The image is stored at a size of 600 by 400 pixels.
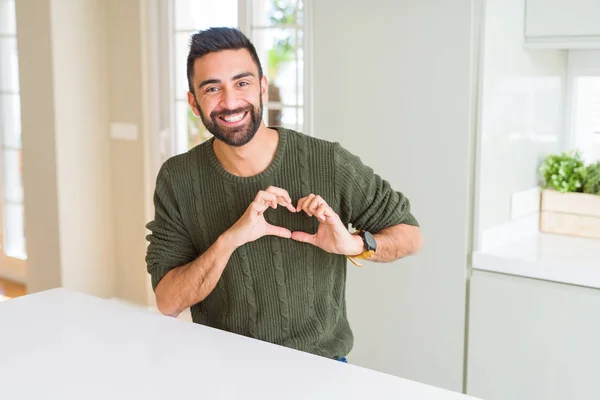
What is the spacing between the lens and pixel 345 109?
3102 mm

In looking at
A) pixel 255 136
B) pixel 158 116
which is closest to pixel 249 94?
pixel 255 136

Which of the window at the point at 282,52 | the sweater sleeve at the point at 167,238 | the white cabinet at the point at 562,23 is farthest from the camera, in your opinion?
the window at the point at 282,52

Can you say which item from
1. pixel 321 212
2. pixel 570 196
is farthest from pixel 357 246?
pixel 570 196

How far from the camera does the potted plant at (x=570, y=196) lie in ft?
9.94

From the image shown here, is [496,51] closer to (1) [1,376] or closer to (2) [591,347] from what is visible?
(2) [591,347]

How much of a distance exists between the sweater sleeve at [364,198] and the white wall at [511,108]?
2.75 feet

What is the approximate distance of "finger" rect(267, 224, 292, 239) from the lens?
6.33 ft

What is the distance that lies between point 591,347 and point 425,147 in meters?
0.89

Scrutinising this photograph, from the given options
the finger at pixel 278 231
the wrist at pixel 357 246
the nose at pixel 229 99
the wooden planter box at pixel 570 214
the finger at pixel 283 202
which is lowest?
the wooden planter box at pixel 570 214

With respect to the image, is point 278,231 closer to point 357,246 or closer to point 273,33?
point 357,246

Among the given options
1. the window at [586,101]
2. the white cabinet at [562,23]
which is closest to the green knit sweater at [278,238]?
the white cabinet at [562,23]

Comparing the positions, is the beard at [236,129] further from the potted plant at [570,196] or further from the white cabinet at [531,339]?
the potted plant at [570,196]

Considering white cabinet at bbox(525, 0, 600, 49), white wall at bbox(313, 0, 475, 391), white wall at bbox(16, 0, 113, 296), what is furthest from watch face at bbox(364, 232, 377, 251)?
white wall at bbox(16, 0, 113, 296)

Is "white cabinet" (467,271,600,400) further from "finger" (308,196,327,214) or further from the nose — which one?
the nose
